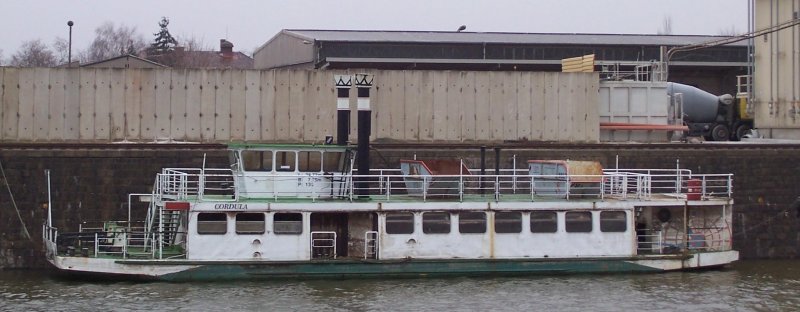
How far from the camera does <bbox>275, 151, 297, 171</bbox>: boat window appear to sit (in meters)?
27.5

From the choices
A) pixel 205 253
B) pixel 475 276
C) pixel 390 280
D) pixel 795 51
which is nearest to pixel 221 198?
pixel 205 253

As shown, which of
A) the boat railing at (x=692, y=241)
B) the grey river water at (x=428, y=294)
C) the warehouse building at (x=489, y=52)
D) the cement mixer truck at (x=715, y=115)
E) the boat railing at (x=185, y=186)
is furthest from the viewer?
the warehouse building at (x=489, y=52)

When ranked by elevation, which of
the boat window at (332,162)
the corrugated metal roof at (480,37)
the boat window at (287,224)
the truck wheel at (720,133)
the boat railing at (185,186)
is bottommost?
the boat window at (287,224)

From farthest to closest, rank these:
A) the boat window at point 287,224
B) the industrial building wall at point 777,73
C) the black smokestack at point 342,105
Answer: the industrial building wall at point 777,73
the black smokestack at point 342,105
the boat window at point 287,224

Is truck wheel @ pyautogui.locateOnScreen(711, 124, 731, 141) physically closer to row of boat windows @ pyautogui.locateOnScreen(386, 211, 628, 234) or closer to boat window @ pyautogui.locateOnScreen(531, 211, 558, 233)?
row of boat windows @ pyautogui.locateOnScreen(386, 211, 628, 234)

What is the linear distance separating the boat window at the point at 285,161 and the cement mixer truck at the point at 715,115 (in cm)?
1836

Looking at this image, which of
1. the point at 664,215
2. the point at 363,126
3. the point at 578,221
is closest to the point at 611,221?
the point at 578,221

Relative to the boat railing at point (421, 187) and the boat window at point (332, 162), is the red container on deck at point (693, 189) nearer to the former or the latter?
the boat railing at point (421, 187)

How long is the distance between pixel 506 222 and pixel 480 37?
19085mm

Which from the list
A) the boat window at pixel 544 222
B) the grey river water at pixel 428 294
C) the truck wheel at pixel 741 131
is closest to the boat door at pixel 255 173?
the grey river water at pixel 428 294

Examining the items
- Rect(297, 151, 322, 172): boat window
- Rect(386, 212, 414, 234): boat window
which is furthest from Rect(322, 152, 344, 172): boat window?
Rect(386, 212, 414, 234): boat window

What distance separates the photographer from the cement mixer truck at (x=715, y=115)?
41.9 metres

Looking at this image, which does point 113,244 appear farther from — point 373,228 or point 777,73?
point 777,73

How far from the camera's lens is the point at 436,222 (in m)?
27.1
